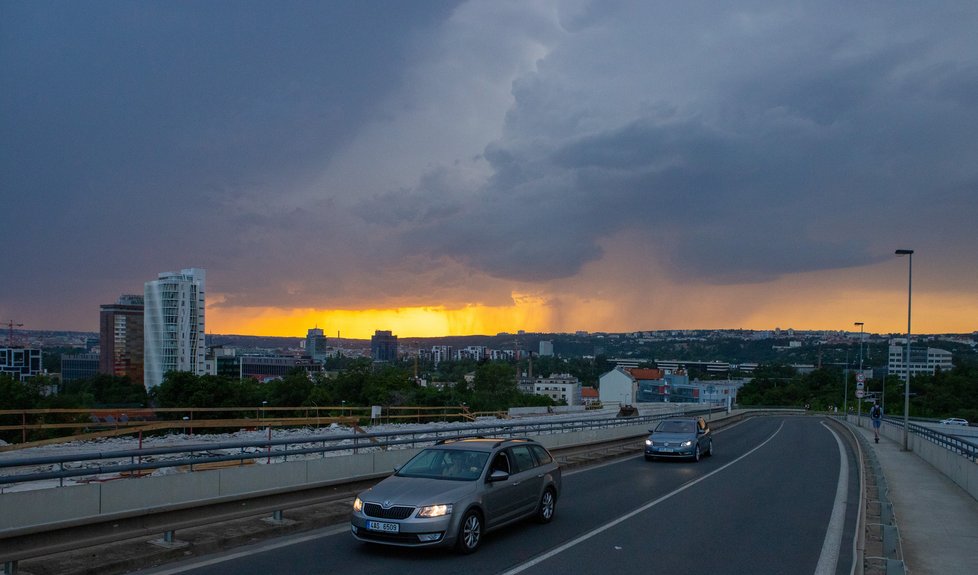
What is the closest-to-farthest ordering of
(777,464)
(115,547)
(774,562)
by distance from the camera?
(115,547)
(774,562)
(777,464)

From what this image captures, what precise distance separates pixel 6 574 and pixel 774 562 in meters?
9.21

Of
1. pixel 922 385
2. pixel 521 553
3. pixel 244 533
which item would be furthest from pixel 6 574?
pixel 922 385

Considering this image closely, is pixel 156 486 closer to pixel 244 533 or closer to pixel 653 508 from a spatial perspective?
pixel 244 533

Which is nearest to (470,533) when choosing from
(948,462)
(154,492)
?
(154,492)

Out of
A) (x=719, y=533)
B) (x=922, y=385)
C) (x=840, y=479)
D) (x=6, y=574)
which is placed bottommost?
(x=922, y=385)

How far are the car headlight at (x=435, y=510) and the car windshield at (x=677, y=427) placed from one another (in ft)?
55.9

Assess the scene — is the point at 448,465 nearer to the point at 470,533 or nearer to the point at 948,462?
the point at 470,533

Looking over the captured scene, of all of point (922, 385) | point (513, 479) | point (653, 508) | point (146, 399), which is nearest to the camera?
point (513, 479)

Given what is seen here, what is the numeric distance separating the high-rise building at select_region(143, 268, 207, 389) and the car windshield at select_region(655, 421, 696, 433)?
460 feet

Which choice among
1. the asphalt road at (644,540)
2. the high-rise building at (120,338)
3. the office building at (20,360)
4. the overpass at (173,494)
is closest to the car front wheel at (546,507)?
the asphalt road at (644,540)

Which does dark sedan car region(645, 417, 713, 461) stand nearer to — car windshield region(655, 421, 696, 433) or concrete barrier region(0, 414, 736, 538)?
car windshield region(655, 421, 696, 433)

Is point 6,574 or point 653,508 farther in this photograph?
point 653,508

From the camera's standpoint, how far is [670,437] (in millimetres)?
24328

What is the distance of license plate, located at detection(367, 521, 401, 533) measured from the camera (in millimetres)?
9391
